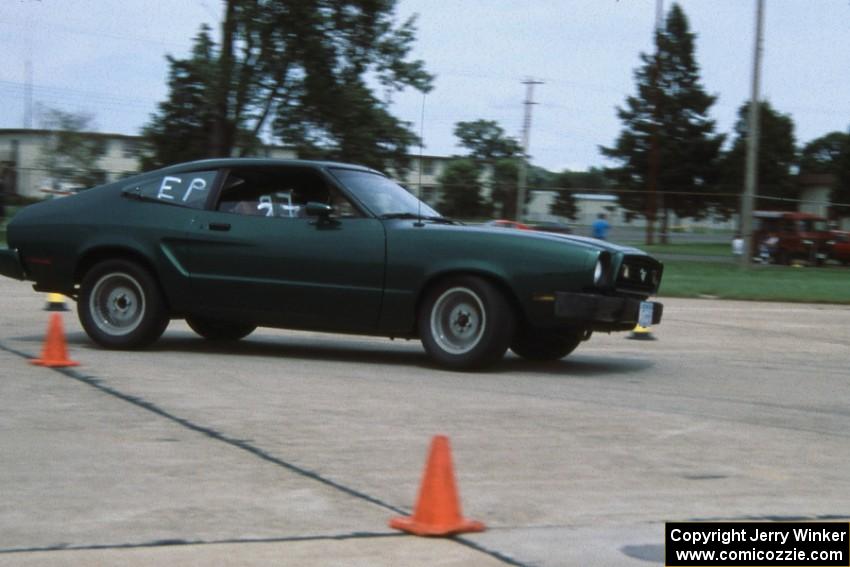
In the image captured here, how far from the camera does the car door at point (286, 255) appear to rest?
9.20 metres

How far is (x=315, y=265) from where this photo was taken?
929 cm

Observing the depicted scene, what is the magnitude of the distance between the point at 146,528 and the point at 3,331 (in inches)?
280

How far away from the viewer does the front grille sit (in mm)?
9164

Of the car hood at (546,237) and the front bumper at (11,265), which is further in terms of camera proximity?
the front bumper at (11,265)

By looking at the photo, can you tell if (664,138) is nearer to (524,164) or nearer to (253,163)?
(524,164)

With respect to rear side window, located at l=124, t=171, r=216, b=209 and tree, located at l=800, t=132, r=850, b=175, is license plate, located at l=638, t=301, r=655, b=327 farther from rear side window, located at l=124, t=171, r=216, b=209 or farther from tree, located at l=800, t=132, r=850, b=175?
tree, located at l=800, t=132, r=850, b=175

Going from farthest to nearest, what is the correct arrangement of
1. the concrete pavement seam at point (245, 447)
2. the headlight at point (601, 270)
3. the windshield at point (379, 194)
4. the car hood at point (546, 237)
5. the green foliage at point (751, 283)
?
the green foliage at point (751, 283)
the windshield at point (379, 194)
the car hood at point (546, 237)
the headlight at point (601, 270)
the concrete pavement seam at point (245, 447)

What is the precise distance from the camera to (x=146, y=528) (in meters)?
4.60

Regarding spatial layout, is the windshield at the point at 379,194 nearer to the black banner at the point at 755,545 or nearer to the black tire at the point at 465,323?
the black tire at the point at 465,323

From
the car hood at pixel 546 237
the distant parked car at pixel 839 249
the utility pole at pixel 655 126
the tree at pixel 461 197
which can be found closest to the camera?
the car hood at pixel 546 237

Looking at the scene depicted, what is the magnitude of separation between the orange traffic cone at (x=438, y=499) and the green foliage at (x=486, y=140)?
7217 cm

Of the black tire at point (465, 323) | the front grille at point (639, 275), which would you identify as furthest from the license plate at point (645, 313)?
the black tire at point (465, 323)

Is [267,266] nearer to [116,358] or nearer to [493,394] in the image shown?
[116,358]

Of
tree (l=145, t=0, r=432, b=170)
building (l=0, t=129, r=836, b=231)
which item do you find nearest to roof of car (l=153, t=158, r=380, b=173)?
building (l=0, t=129, r=836, b=231)
